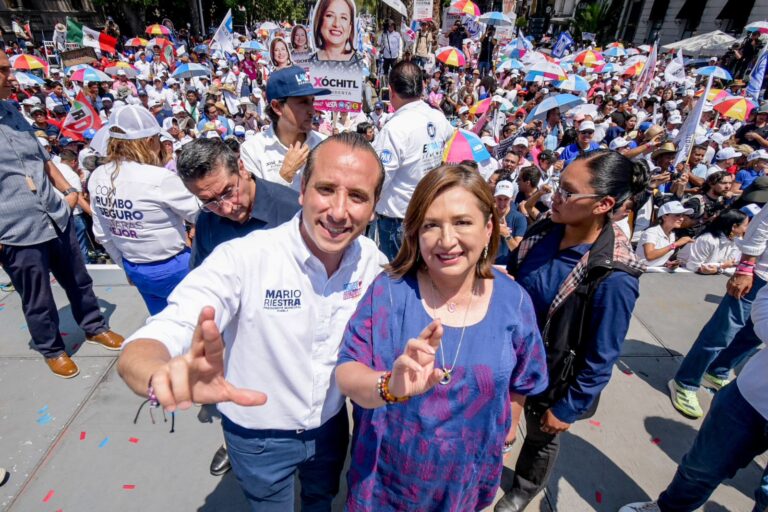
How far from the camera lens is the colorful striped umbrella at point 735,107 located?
29.2 feet

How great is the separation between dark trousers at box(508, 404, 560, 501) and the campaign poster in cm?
356

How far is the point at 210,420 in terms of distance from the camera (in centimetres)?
294

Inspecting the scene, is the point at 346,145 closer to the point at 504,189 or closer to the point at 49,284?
the point at 504,189

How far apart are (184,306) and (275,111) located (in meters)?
2.26

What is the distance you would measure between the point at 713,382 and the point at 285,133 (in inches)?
155

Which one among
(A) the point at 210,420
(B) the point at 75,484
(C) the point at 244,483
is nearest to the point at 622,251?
(C) the point at 244,483

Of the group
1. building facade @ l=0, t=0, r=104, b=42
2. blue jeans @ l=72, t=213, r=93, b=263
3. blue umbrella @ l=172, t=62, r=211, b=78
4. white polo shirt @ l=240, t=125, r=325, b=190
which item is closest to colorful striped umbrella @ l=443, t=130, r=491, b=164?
white polo shirt @ l=240, t=125, r=325, b=190

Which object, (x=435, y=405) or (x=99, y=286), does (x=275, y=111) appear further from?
(x=99, y=286)

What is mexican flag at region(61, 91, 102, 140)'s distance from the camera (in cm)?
677

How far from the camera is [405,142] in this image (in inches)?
140

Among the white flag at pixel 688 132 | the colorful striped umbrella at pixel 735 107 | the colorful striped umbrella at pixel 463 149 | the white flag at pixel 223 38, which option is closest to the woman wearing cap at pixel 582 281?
the colorful striped umbrella at pixel 463 149

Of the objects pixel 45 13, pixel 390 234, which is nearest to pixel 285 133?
pixel 390 234

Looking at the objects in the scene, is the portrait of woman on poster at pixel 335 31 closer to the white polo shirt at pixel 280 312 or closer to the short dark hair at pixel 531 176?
the short dark hair at pixel 531 176

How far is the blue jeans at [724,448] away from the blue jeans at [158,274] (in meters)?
3.21
